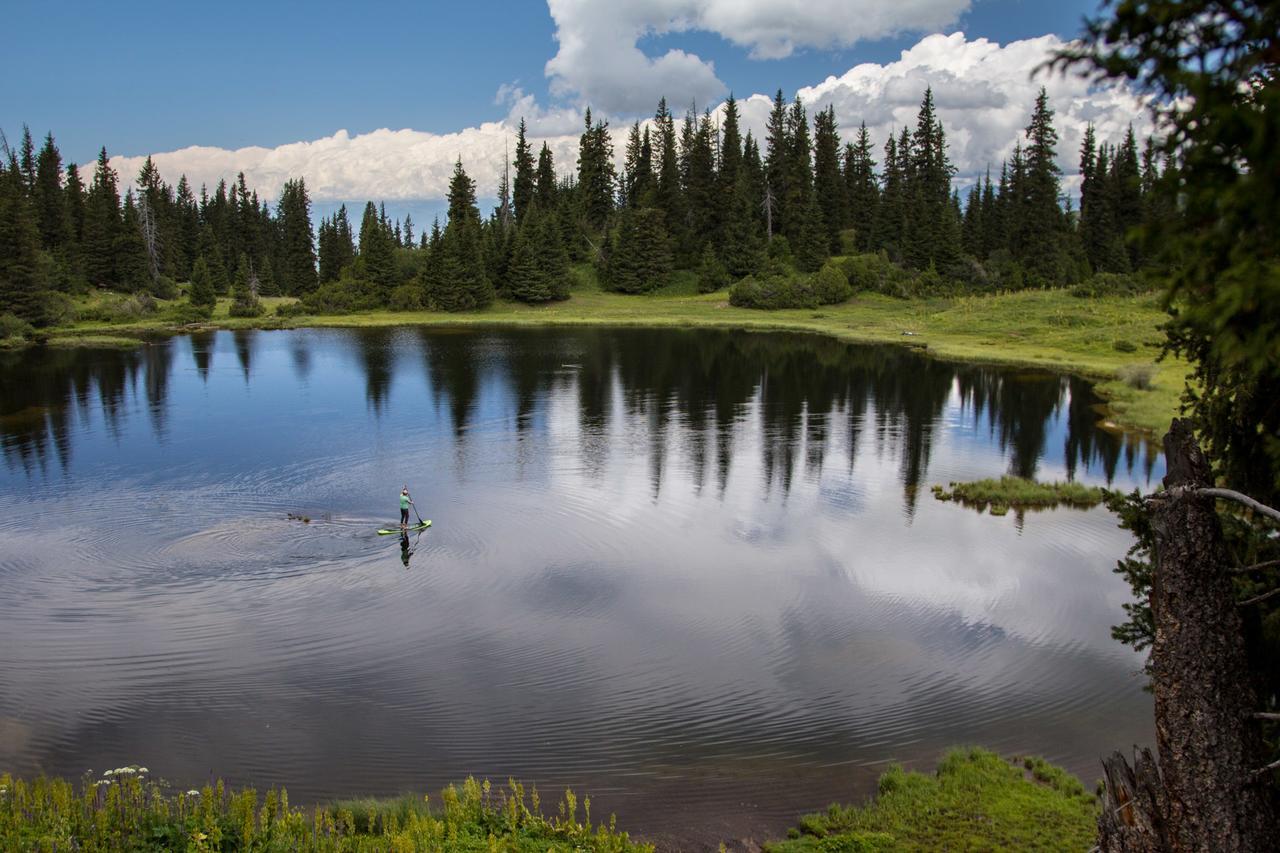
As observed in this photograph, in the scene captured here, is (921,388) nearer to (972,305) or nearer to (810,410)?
(810,410)

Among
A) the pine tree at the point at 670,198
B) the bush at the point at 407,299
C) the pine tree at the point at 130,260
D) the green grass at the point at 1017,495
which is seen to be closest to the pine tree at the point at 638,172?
the pine tree at the point at 670,198

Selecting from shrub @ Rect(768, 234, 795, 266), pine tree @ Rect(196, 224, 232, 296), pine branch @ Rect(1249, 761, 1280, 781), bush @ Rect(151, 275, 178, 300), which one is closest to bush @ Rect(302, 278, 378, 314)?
bush @ Rect(151, 275, 178, 300)

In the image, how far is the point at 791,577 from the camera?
2548 cm

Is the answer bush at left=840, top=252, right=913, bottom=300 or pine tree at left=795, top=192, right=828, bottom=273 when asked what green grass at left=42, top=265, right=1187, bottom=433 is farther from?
pine tree at left=795, top=192, right=828, bottom=273

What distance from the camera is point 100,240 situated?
361 ft

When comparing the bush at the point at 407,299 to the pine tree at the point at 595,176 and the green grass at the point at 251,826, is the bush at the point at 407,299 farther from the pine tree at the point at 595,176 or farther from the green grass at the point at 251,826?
the green grass at the point at 251,826

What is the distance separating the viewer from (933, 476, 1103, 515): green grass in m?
32.6

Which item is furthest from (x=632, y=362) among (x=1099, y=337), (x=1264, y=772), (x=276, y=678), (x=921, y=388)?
(x=1264, y=772)

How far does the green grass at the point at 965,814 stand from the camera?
1325 centimetres

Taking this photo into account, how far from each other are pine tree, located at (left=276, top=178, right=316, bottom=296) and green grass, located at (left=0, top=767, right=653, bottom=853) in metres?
124

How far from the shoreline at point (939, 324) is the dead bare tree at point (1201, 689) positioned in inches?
1525

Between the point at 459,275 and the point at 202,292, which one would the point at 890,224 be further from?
the point at 202,292

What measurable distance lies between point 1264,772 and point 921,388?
51.2 meters

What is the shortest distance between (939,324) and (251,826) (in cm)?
8223
